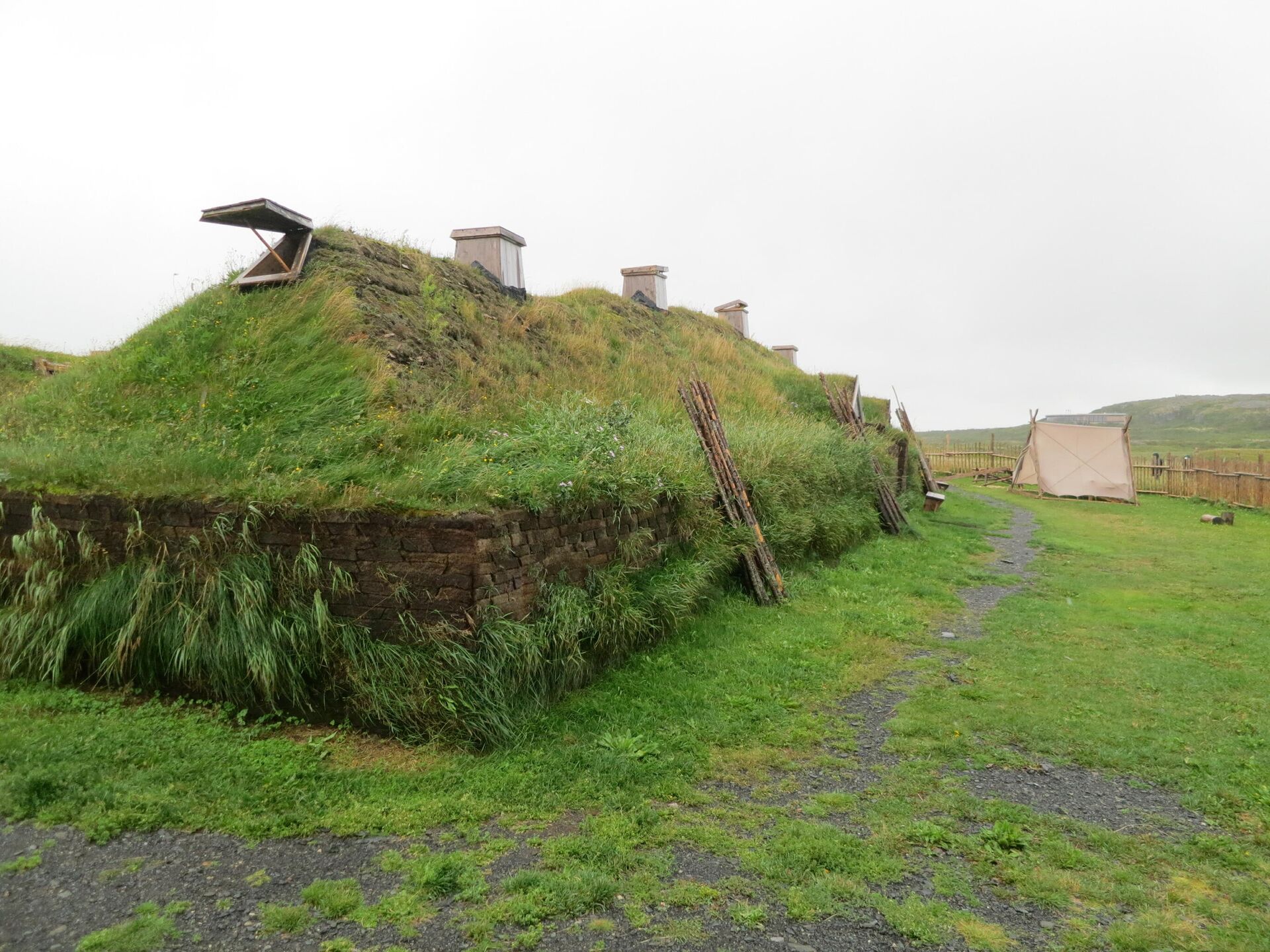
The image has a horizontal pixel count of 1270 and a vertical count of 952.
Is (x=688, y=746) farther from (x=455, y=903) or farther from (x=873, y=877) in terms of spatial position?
(x=455, y=903)

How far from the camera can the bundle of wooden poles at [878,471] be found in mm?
13766

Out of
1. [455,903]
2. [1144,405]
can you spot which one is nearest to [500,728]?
[455,903]

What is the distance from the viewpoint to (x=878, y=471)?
1423cm

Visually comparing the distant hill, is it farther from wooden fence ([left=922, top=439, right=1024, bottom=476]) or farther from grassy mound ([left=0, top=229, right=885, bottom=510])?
grassy mound ([left=0, top=229, right=885, bottom=510])

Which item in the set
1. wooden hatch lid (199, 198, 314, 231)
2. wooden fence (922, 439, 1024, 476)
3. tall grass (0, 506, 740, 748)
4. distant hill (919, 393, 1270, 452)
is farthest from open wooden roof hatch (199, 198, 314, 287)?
distant hill (919, 393, 1270, 452)

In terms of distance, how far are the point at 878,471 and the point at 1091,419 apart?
13.0 meters

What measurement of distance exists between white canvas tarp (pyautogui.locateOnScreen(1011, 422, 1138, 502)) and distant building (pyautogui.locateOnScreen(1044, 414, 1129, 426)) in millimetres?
608

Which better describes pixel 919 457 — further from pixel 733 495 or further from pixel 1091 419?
pixel 733 495

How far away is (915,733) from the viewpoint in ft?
17.4

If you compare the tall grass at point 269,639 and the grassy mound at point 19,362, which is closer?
the tall grass at point 269,639

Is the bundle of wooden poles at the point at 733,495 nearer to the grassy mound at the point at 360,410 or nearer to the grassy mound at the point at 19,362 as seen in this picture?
the grassy mound at the point at 360,410

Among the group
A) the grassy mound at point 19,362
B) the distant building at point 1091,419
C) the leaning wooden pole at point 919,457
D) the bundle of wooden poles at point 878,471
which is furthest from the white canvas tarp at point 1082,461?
the grassy mound at point 19,362

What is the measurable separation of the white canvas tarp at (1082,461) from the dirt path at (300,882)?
19054 millimetres

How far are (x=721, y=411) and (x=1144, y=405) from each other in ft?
395
